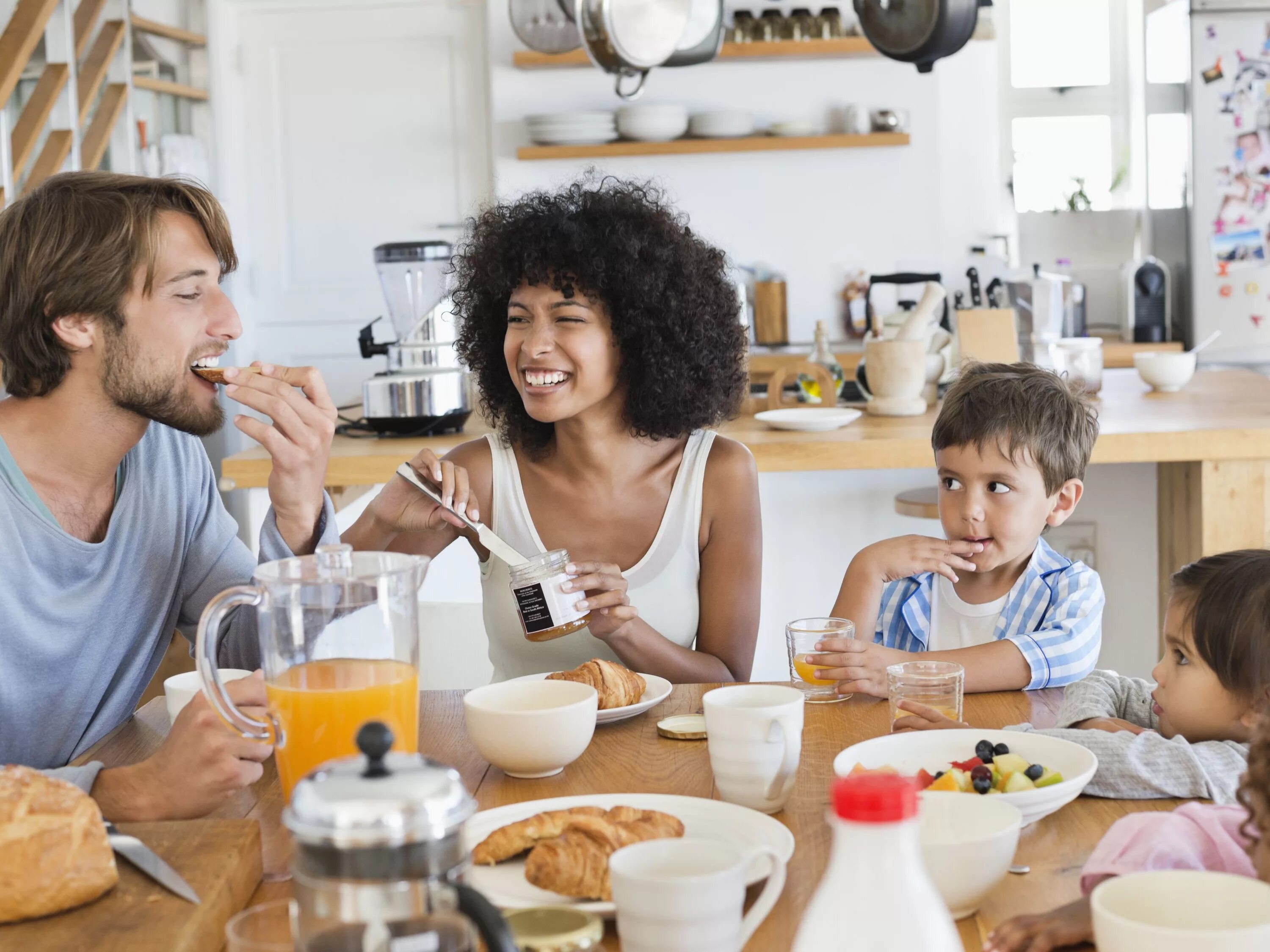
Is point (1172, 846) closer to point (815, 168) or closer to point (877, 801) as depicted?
point (877, 801)

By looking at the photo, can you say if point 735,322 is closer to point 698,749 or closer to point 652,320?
point 652,320

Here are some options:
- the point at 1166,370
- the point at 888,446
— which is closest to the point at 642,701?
the point at 888,446

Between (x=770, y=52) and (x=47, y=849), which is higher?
(x=770, y=52)

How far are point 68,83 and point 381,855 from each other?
429 cm

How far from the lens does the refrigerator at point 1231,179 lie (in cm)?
480

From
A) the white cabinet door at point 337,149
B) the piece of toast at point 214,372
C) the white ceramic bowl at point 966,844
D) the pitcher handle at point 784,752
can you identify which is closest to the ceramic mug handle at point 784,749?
the pitcher handle at point 784,752

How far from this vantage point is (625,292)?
185cm

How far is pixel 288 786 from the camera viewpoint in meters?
0.96

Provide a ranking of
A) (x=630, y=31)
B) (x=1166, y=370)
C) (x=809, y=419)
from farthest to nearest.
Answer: (x=1166, y=370) → (x=809, y=419) → (x=630, y=31)

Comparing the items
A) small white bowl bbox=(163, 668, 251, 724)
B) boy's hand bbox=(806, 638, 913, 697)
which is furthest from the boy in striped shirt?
small white bowl bbox=(163, 668, 251, 724)

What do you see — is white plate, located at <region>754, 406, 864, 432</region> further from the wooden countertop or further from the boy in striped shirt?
the boy in striped shirt

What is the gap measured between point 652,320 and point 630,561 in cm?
36

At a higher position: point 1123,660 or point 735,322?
point 735,322

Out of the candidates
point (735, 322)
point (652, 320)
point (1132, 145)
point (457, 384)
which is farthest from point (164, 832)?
point (1132, 145)
